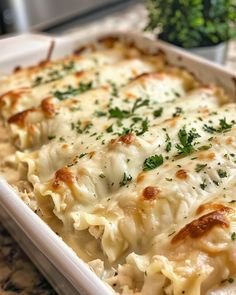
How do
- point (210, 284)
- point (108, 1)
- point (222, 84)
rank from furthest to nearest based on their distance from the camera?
point (108, 1)
point (222, 84)
point (210, 284)

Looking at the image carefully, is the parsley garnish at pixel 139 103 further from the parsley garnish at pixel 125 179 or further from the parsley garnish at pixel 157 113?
the parsley garnish at pixel 125 179

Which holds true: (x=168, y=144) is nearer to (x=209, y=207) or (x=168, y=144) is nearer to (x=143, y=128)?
(x=143, y=128)

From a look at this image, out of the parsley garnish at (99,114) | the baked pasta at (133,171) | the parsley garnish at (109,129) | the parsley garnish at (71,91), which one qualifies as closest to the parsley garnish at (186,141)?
the baked pasta at (133,171)

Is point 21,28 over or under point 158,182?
under

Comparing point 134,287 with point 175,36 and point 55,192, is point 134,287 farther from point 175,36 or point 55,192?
point 175,36

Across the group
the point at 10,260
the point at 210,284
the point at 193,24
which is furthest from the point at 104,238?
the point at 193,24

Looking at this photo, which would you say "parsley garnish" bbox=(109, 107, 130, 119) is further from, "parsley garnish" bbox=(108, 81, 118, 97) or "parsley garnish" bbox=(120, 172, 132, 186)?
"parsley garnish" bbox=(120, 172, 132, 186)
